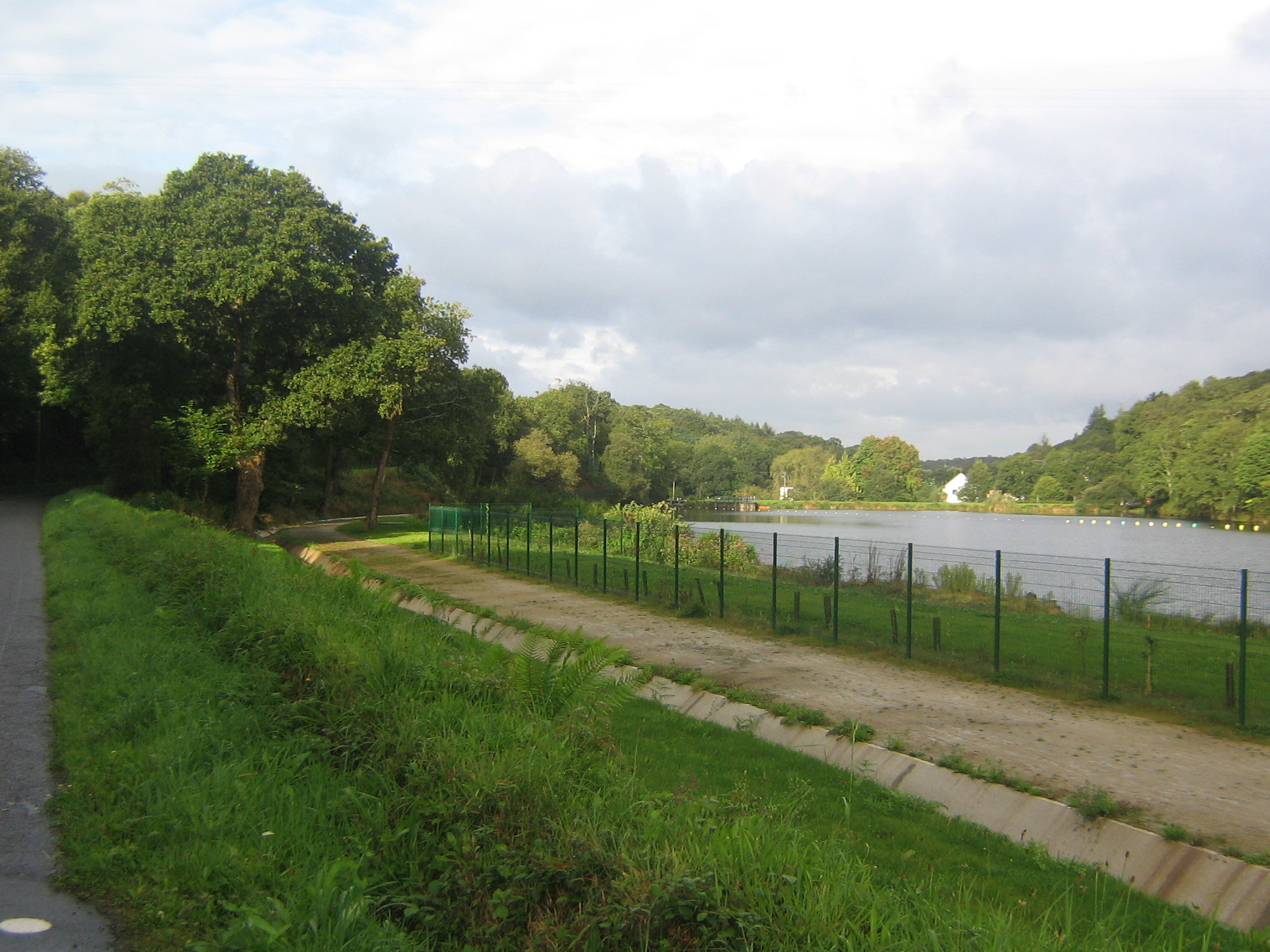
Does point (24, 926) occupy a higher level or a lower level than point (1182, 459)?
lower

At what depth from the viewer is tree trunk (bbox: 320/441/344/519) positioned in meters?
52.9

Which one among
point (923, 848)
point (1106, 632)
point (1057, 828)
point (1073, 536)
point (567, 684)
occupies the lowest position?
point (1073, 536)

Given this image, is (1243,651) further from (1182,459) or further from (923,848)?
(1182,459)

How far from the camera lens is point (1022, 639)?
14.3 m

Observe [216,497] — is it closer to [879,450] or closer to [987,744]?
[987,744]

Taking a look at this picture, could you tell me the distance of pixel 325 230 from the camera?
111 feet

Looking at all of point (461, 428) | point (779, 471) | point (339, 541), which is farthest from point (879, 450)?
point (339, 541)

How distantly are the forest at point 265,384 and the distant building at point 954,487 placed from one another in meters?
40.6

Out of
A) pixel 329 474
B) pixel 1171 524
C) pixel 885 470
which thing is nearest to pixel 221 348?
pixel 329 474

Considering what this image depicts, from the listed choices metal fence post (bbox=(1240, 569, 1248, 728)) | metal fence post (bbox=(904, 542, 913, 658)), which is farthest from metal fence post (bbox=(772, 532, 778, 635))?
metal fence post (bbox=(1240, 569, 1248, 728))

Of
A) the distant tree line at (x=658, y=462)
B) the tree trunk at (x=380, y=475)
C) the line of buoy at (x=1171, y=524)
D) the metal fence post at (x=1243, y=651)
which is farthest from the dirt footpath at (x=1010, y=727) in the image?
the distant tree line at (x=658, y=462)

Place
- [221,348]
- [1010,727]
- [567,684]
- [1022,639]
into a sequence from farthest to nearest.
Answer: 1. [221,348]
2. [1022,639]
3. [1010,727]
4. [567,684]

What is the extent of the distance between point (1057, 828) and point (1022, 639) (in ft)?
25.1

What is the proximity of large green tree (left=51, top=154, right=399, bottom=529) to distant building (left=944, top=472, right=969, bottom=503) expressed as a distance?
3412 inches
